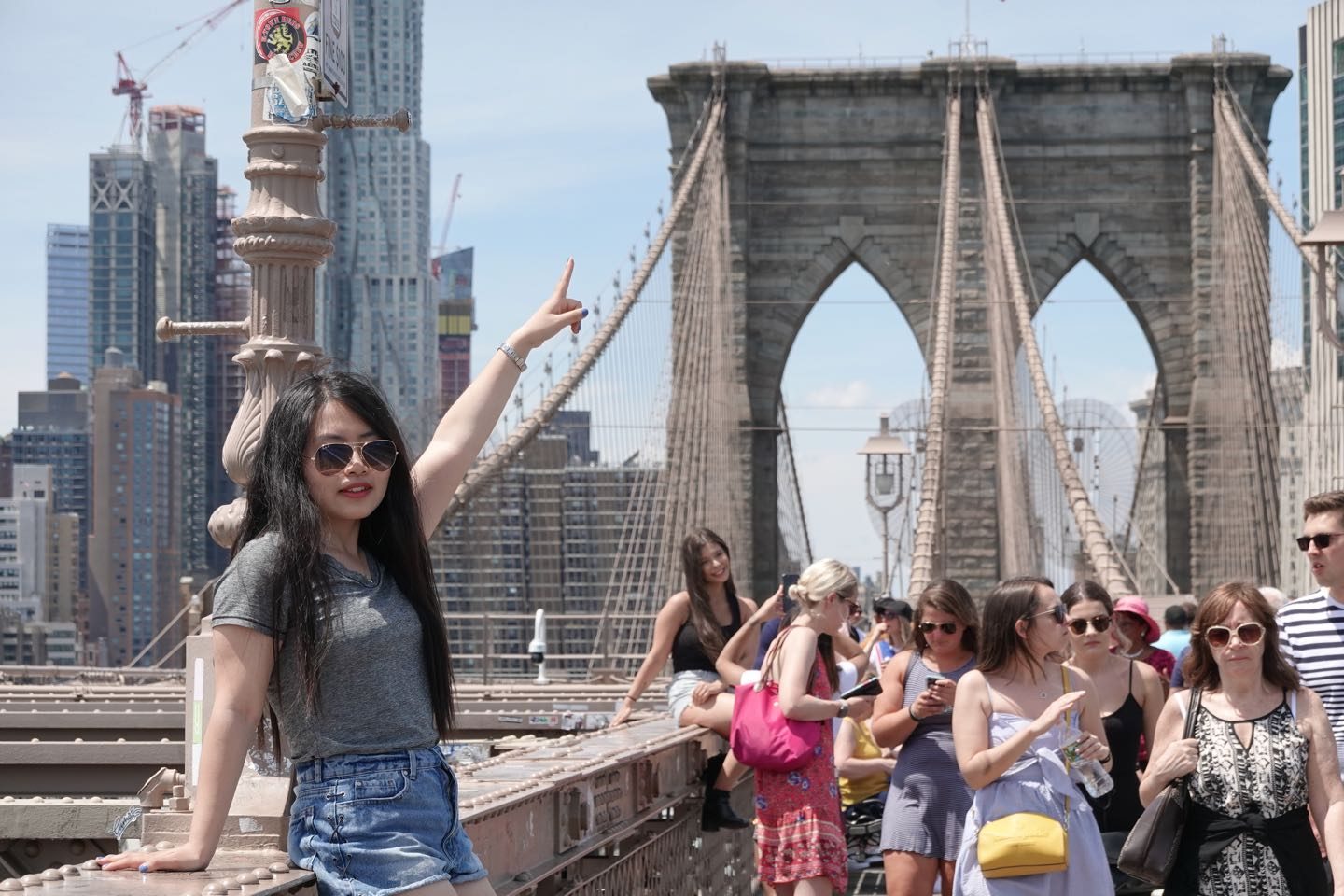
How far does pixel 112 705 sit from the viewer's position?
11969mm

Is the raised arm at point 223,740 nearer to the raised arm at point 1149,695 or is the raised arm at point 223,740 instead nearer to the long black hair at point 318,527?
the long black hair at point 318,527

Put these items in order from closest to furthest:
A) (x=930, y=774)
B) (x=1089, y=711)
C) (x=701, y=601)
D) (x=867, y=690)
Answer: (x=1089, y=711), (x=930, y=774), (x=867, y=690), (x=701, y=601)

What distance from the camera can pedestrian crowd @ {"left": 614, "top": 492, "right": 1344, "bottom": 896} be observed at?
466 centimetres

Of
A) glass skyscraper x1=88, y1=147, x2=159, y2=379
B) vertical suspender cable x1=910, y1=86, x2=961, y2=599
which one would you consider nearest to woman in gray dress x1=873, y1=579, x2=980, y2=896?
vertical suspender cable x1=910, y1=86, x2=961, y2=599

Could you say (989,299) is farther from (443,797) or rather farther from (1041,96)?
(443,797)

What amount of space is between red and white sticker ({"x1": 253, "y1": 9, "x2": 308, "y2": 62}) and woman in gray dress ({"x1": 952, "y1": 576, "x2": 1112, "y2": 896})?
1937 millimetres

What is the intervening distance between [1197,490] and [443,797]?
1091 inches

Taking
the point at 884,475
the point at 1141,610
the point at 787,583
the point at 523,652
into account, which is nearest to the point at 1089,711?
the point at 787,583

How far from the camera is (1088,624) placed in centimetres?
603

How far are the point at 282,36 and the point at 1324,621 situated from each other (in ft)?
8.87

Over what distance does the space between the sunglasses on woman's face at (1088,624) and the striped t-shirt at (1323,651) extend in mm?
676

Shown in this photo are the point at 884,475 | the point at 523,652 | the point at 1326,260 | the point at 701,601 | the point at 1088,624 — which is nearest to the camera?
the point at 1088,624

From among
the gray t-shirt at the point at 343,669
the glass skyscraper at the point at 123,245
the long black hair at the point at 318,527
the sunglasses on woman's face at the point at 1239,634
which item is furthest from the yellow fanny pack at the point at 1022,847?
the glass skyscraper at the point at 123,245

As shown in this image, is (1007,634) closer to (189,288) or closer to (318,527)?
(318,527)
